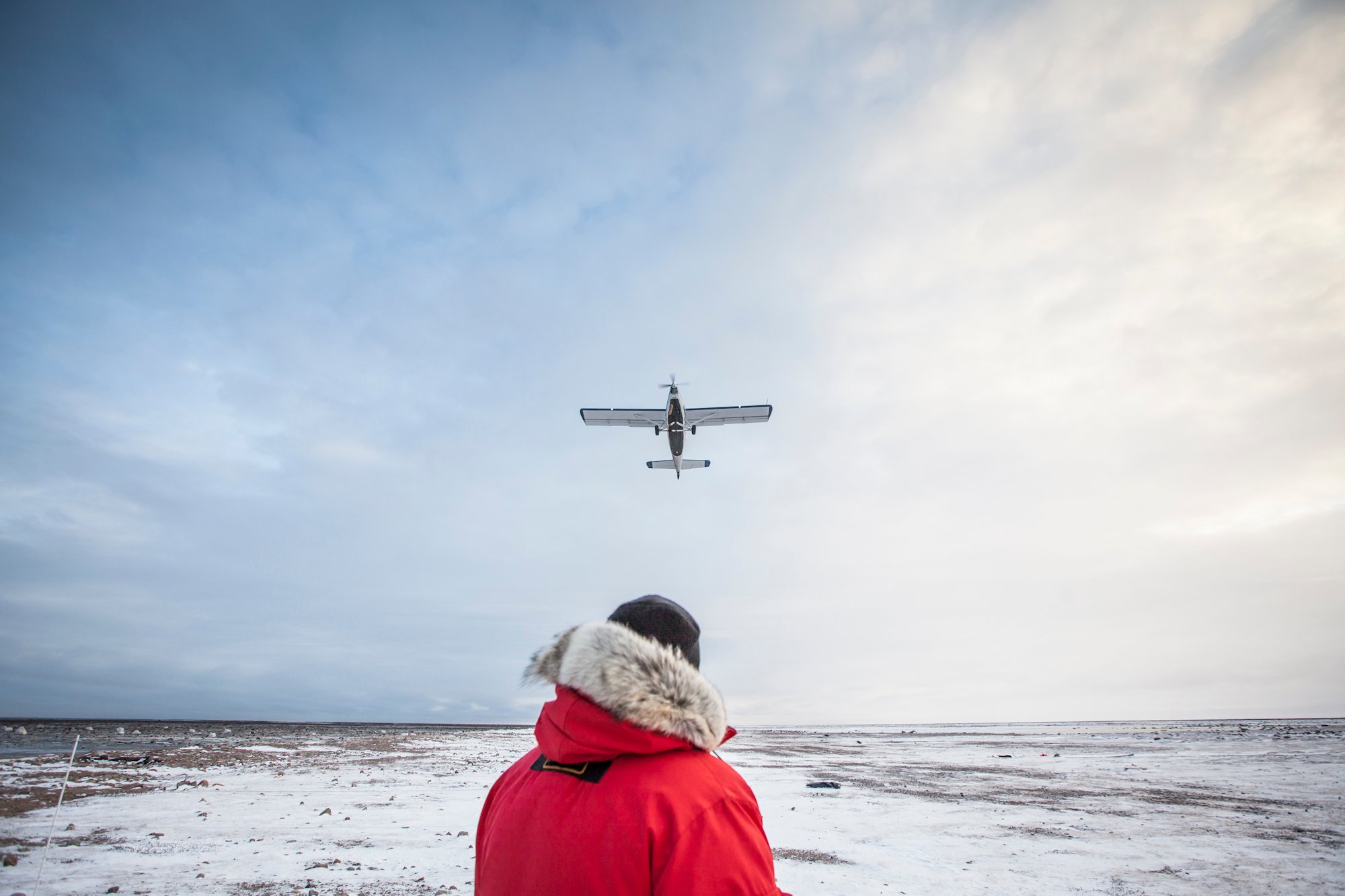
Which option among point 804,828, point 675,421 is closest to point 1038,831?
point 804,828

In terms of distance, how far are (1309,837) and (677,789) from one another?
1156 centimetres

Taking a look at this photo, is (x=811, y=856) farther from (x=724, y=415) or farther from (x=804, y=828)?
(x=724, y=415)

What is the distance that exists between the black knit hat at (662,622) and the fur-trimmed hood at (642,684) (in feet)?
0.35

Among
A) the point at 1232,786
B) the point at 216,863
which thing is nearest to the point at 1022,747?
the point at 1232,786

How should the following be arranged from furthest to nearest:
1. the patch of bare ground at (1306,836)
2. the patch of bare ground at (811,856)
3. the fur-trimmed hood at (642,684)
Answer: the patch of bare ground at (1306,836)
the patch of bare ground at (811,856)
the fur-trimmed hood at (642,684)

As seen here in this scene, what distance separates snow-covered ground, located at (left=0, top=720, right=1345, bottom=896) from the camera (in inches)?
240

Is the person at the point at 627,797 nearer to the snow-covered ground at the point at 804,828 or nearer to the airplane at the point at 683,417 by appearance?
the snow-covered ground at the point at 804,828

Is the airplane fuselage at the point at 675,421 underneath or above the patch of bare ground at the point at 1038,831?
above

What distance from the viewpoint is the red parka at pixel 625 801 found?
5.01ft

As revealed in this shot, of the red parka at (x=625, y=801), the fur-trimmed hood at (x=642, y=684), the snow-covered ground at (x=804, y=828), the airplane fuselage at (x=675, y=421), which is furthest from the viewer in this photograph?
the airplane fuselage at (x=675, y=421)

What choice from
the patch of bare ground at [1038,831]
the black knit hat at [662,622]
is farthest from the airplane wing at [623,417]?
the black knit hat at [662,622]

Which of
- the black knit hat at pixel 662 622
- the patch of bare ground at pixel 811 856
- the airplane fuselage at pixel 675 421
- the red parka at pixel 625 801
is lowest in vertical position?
the patch of bare ground at pixel 811 856

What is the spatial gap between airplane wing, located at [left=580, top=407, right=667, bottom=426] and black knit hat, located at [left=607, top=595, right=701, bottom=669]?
25635 millimetres

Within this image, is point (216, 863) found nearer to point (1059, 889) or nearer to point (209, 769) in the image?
point (1059, 889)
